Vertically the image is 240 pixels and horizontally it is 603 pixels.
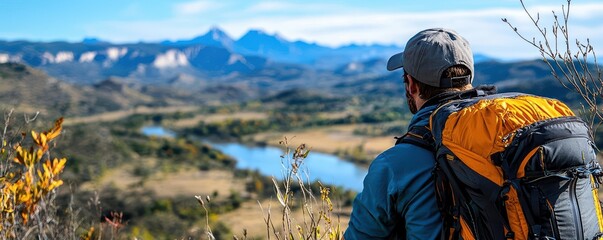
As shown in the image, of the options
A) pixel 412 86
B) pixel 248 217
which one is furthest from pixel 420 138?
pixel 248 217

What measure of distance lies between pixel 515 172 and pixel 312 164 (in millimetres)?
36601

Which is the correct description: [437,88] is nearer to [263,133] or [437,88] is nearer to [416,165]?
[416,165]

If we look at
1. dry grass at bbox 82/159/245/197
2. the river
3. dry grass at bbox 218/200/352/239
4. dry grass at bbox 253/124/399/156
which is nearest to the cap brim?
dry grass at bbox 218/200/352/239

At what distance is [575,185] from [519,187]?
6.5 inches

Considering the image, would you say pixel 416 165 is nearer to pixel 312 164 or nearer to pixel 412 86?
pixel 412 86

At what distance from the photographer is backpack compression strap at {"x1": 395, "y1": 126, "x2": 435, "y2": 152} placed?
145 centimetres

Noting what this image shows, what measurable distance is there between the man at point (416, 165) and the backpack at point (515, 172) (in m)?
0.06

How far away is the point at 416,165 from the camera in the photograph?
56.5 inches

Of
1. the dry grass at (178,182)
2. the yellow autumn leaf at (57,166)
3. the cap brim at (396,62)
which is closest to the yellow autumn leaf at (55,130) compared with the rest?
the yellow autumn leaf at (57,166)

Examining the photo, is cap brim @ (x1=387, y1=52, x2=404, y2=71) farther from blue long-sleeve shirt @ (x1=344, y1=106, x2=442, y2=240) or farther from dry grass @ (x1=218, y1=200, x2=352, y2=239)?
dry grass @ (x1=218, y1=200, x2=352, y2=239)

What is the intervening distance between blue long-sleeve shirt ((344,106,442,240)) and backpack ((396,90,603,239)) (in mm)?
50

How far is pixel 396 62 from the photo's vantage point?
171 centimetres

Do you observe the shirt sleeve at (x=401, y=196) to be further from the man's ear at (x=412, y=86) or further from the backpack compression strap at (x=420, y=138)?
the man's ear at (x=412, y=86)

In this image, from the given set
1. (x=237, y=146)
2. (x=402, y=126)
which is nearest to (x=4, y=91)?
(x=237, y=146)
